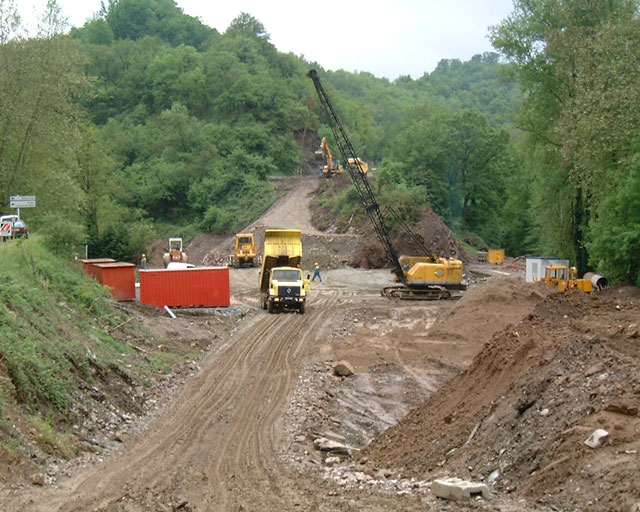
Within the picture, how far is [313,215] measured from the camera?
66.6m

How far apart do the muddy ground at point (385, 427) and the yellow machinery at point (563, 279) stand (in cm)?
1084

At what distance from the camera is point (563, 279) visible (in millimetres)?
37500

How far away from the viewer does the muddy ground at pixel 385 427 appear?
9883 mm

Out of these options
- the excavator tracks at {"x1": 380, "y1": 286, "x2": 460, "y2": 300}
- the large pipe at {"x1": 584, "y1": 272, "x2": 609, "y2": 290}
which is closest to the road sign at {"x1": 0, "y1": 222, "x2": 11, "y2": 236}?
the excavator tracks at {"x1": 380, "y1": 286, "x2": 460, "y2": 300}

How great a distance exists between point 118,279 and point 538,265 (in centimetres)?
2299

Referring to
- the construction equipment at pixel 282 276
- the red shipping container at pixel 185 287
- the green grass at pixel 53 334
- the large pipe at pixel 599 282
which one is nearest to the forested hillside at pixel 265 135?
the large pipe at pixel 599 282

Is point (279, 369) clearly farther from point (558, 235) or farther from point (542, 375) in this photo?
point (558, 235)

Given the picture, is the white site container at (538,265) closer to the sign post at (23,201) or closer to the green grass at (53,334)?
the green grass at (53,334)

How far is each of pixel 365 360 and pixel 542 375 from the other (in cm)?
1239

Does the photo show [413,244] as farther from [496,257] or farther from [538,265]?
[538,265]

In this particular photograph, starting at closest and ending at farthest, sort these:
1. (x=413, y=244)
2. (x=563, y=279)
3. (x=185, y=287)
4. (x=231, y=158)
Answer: (x=185, y=287)
(x=563, y=279)
(x=413, y=244)
(x=231, y=158)

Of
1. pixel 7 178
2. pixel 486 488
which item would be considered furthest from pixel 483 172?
pixel 486 488

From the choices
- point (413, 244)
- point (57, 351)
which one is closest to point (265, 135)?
point (413, 244)

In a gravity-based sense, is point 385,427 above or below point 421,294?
below
